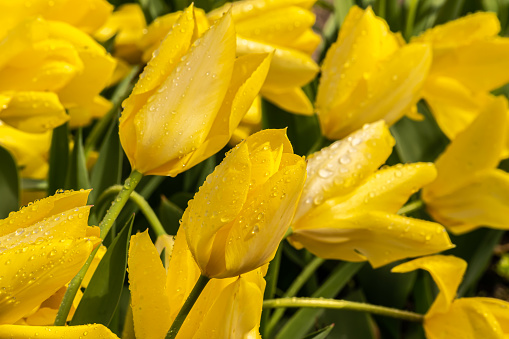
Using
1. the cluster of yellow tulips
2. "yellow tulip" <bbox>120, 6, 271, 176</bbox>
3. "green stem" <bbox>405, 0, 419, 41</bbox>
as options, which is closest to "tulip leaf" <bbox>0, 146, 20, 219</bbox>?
the cluster of yellow tulips

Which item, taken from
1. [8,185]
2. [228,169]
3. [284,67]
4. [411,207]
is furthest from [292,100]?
[228,169]

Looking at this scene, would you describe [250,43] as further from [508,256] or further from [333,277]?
[508,256]

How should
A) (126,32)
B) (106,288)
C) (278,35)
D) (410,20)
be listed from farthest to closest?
(410,20) → (126,32) → (278,35) → (106,288)

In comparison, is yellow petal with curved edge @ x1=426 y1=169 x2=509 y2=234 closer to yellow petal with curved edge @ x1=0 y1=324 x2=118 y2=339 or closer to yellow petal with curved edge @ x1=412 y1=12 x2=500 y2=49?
yellow petal with curved edge @ x1=412 y1=12 x2=500 y2=49

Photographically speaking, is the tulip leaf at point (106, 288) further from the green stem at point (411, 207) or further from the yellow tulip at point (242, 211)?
the green stem at point (411, 207)

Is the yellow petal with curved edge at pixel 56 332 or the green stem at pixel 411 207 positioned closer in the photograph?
the yellow petal with curved edge at pixel 56 332

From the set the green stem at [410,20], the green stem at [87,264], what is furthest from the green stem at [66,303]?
the green stem at [410,20]

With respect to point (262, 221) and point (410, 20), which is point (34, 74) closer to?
point (262, 221)
